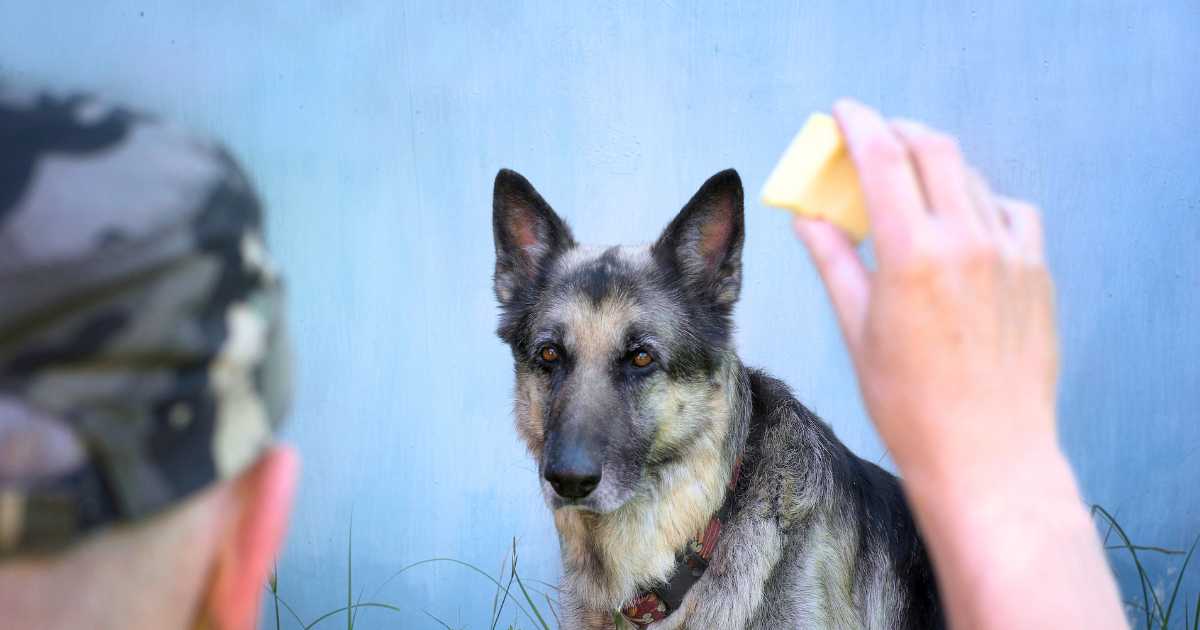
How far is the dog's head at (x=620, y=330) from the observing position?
3.37 m

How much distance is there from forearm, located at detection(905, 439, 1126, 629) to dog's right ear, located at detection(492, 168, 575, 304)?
3009 mm

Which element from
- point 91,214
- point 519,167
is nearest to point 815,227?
point 91,214

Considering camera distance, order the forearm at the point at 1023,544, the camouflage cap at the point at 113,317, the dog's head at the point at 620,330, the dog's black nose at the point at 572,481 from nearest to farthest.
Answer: the camouflage cap at the point at 113,317 < the forearm at the point at 1023,544 < the dog's black nose at the point at 572,481 < the dog's head at the point at 620,330

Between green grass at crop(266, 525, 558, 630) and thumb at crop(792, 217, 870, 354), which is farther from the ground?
thumb at crop(792, 217, 870, 354)

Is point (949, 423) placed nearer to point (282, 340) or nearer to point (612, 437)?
point (282, 340)

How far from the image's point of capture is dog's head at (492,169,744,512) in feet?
11.0

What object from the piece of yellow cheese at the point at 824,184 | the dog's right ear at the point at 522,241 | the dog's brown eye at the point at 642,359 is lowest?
the dog's brown eye at the point at 642,359

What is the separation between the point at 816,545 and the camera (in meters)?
3.46

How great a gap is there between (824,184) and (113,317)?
29.0 inches

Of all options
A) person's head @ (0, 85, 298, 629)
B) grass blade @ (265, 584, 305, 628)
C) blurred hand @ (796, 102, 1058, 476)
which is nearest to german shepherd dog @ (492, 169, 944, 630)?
grass blade @ (265, 584, 305, 628)

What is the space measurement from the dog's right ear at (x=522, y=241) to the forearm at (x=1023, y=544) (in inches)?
118

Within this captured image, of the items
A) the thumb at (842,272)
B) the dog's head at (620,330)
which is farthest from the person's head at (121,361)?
the dog's head at (620,330)

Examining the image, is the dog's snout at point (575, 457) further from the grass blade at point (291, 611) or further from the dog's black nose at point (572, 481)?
the grass blade at point (291, 611)

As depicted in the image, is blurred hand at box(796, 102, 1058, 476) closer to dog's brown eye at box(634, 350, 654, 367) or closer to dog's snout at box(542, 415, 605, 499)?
dog's snout at box(542, 415, 605, 499)
